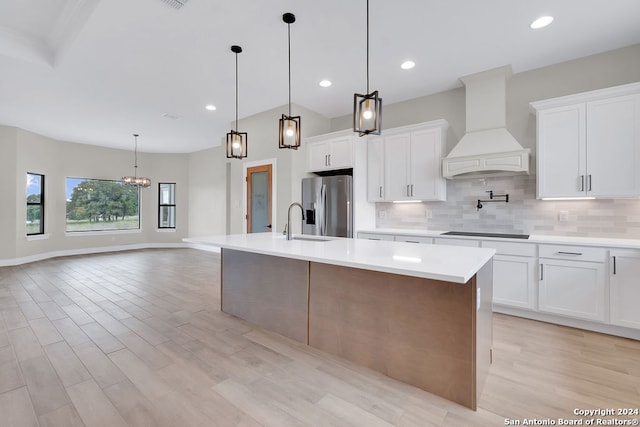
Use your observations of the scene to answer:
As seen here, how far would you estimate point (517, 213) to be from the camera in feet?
12.1

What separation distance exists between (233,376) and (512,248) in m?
3.07

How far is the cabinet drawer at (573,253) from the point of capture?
2754mm

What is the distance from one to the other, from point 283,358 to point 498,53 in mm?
3859

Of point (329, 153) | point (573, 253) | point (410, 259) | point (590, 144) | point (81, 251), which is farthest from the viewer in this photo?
point (81, 251)

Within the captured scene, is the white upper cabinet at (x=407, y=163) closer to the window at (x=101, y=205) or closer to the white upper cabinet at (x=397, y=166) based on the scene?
A: the white upper cabinet at (x=397, y=166)

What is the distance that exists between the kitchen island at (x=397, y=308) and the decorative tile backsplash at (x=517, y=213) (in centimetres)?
203

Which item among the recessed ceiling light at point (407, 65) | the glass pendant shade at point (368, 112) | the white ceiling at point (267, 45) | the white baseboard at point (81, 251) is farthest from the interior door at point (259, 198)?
the white baseboard at point (81, 251)

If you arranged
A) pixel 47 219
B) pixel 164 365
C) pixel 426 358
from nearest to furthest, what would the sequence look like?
1. pixel 426 358
2. pixel 164 365
3. pixel 47 219

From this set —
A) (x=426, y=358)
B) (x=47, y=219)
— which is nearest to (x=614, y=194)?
(x=426, y=358)

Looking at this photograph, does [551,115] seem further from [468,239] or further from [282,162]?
[282,162]

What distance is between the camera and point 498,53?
3.23 meters

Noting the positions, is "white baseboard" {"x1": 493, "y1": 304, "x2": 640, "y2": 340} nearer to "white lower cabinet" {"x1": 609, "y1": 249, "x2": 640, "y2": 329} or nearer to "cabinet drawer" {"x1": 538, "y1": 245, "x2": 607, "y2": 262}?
"white lower cabinet" {"x1": 609, "y1": 249, "x2": 640, "y2": 329}

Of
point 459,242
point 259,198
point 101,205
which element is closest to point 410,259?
point 459,242

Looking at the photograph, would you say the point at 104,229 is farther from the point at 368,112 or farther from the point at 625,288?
the point at 625,288
